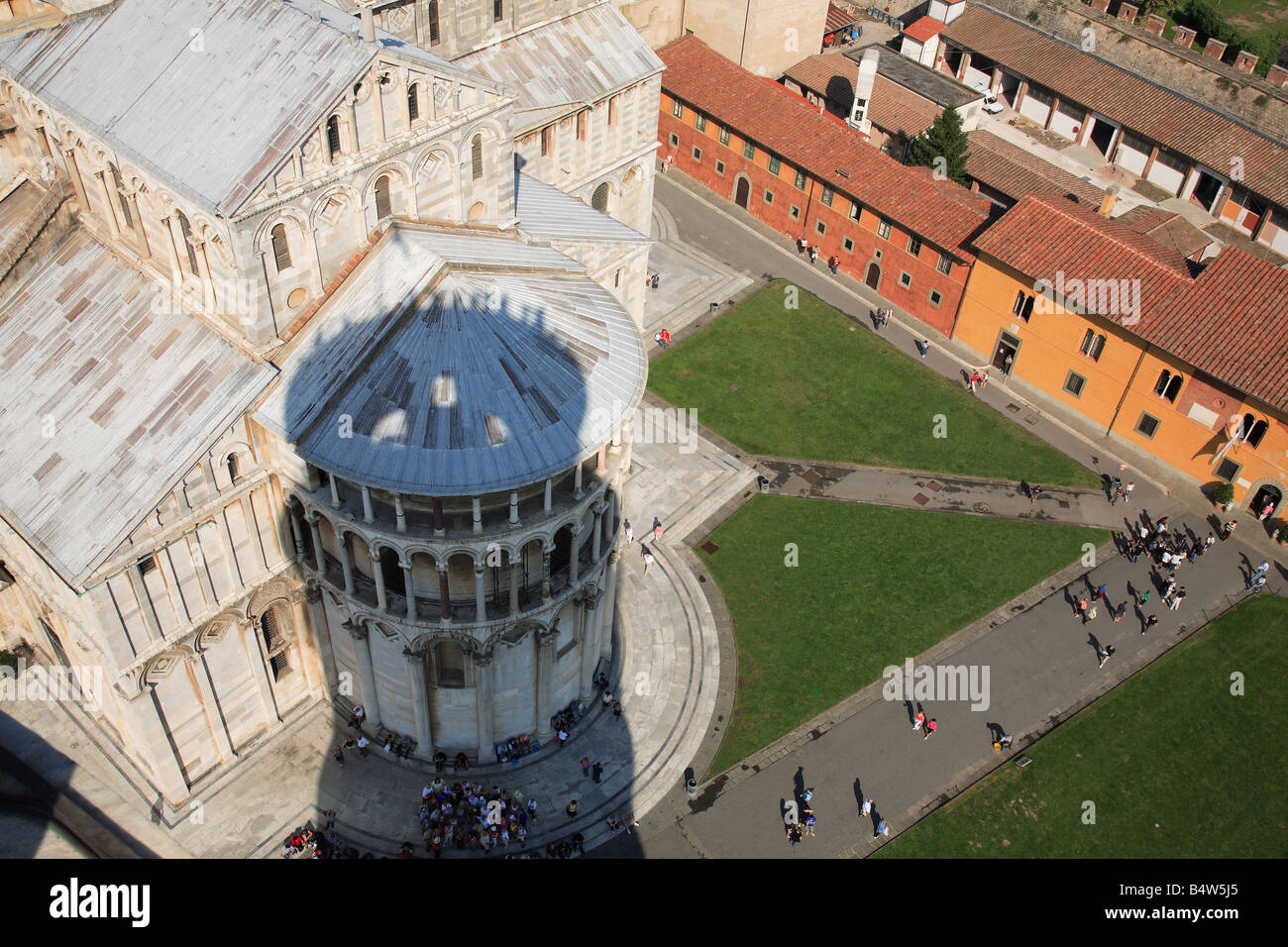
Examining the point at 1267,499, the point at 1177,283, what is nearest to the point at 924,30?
the point at 1177,283

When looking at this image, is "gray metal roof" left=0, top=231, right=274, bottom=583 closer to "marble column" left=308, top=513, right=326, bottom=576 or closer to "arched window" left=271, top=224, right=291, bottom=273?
"arched window" left=271, top=224, right=291, bottom=273

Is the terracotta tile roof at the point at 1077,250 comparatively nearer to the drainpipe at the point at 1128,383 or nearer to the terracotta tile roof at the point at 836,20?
the drainpipe at the point at 1128,383

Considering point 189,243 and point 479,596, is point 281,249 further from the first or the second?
point 479,596

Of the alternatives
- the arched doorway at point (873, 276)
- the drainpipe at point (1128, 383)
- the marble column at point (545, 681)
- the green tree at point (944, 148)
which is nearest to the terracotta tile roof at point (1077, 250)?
the drainpipe at point (1128, 383)

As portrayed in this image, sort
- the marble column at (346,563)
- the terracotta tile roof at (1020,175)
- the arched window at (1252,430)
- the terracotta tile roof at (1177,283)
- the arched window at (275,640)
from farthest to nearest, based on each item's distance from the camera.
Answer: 1. the terracotta tile roof at (1020,175)
2. the arched window at (1252,430)
3. the terracotta tile roof at (1177,283)
4. the arched window at (275,640)
5. the marble column at (346,563)
